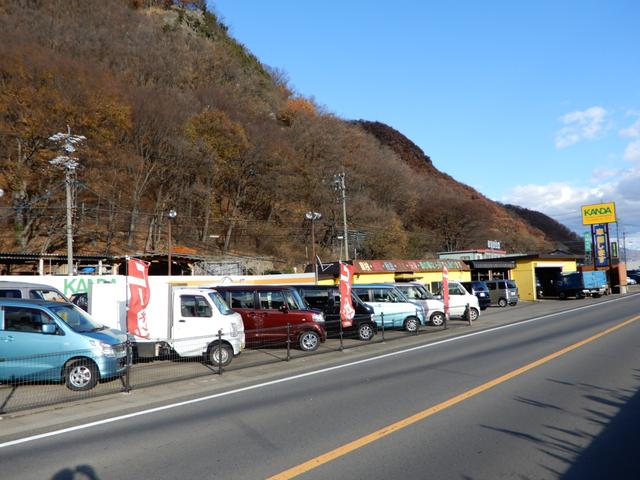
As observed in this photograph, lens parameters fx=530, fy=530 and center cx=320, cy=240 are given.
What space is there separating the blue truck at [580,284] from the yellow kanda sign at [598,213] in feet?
59.5

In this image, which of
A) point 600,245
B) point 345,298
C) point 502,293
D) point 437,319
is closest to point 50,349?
point 345,298

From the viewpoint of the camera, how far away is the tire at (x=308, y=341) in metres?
16.2

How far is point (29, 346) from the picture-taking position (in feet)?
35.6

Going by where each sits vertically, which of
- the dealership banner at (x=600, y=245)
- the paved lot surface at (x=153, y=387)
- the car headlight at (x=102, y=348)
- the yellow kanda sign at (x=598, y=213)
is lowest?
the paved lot surface at (x=153, y=387)

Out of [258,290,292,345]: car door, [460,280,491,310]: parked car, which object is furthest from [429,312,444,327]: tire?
[460,280,491,310]: parked car

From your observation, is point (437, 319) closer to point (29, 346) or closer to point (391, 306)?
point (391, 306)

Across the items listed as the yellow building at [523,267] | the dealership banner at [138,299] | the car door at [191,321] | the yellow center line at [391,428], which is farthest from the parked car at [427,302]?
the yellow building at [523,267]

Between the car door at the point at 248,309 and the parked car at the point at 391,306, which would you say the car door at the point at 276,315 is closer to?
the car door at the point at 248,309

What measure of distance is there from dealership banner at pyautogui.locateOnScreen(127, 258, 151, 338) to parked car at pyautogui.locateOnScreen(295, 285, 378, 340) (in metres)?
7.31

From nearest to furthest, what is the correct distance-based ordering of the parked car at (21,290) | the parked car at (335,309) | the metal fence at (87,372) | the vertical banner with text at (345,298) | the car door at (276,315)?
the metal fence at (87,372), the parked car at (21,290), the car door at (276,315), the vertical banner with text at (345,298), the parked car at (335,309)

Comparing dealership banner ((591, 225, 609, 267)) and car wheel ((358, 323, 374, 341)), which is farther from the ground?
dealership banner ((591, 225, 609, 267))

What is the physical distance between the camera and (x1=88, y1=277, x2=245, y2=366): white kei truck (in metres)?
13.0

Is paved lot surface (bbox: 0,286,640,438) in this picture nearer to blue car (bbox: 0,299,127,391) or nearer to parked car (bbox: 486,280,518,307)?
blue car (bbox: 0,299,127,391)

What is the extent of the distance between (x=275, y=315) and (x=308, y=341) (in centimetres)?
131
